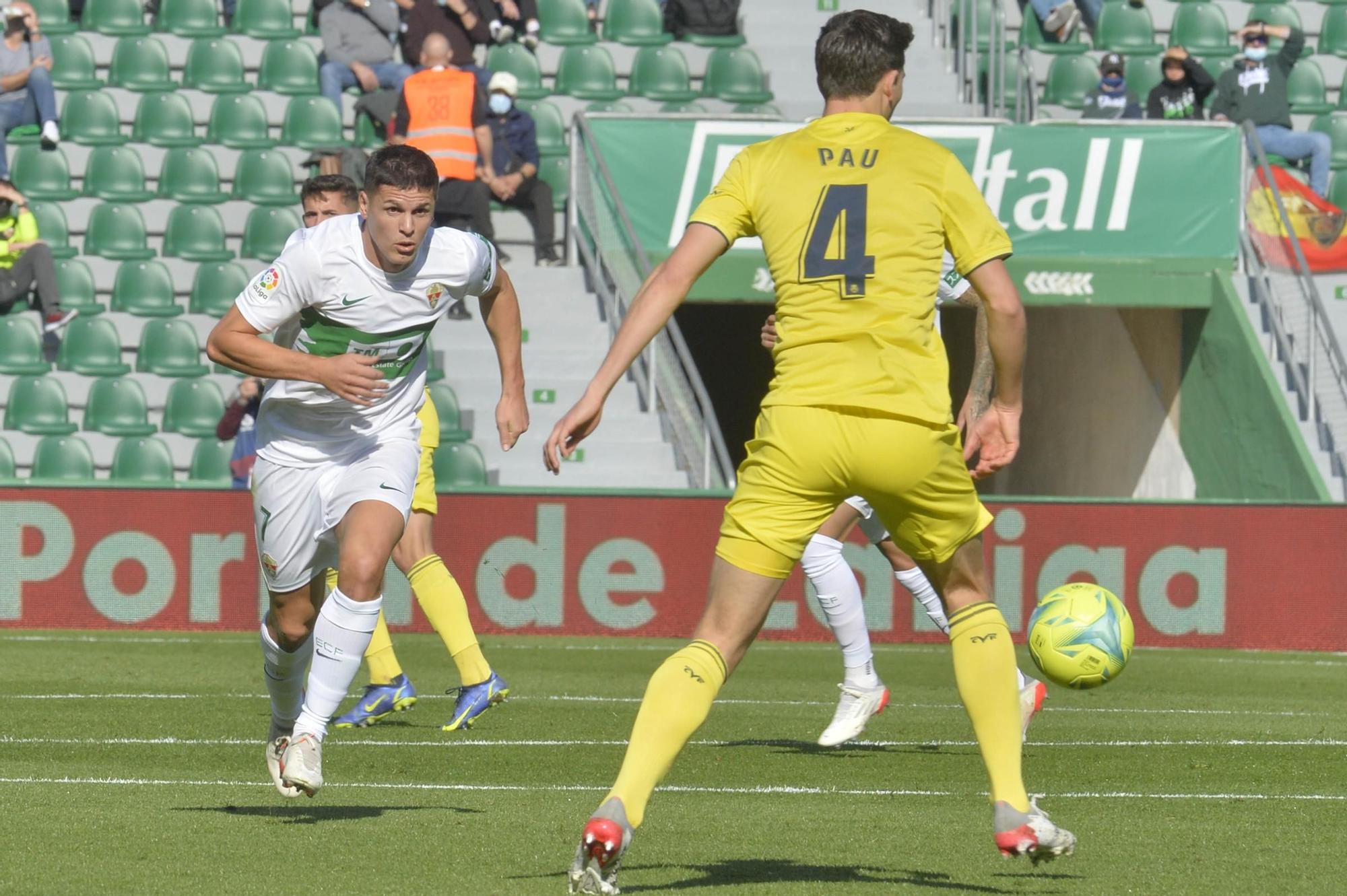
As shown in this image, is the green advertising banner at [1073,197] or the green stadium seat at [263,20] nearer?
the green advertising banner at [1073,197]

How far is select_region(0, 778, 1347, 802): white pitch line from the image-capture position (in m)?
7.15

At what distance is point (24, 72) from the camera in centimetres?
1955

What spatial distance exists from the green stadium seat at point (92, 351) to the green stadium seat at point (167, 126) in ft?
8.03

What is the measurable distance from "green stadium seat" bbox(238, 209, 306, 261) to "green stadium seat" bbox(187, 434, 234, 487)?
2.37m

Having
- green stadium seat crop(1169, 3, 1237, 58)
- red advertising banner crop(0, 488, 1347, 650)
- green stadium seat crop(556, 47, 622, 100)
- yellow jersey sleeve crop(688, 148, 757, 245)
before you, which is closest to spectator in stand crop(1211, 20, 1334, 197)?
green stadium seat crop(1169, 3, 1237, 58)

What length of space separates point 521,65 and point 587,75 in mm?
670

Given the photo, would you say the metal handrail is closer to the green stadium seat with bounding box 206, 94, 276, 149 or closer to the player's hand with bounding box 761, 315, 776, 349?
the green stadium seat with bounding box 206, 94, 276, 149

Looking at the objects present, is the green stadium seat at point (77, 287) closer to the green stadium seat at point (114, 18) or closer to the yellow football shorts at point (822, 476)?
the green stadium seat at point (114, 18)

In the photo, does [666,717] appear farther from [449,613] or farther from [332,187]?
[449,613]

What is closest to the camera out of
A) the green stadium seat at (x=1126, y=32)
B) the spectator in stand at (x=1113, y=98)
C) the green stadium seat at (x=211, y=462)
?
the green stadium seat at (x=211, y=462)

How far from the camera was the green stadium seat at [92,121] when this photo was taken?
2027 centimetres

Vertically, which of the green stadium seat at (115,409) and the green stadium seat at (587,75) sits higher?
the green stadium seat at (587,75)

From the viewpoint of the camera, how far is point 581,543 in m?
15.1

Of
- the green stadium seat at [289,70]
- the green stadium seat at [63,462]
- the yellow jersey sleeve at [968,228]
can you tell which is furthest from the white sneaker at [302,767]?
the green stadium seat at [289,70]
